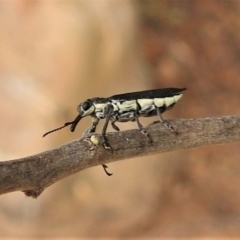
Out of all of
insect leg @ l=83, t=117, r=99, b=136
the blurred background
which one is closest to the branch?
insect leg @ l=83, t=117, r=99, b=136


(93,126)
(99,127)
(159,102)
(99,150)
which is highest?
(99,127)

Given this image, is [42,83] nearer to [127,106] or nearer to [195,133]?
[127,106]

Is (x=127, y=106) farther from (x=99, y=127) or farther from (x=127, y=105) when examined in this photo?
(x=99, y=127)

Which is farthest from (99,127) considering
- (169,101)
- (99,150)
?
(99,150)

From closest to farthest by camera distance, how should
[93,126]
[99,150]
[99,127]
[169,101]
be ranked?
1. [99,150]
2. [93,126]
3. [169,101]
4. [99,127]

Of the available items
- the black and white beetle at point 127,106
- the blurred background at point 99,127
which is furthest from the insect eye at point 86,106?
the blurred background at point 99,127

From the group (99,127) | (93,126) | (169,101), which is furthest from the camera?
(99,127)
